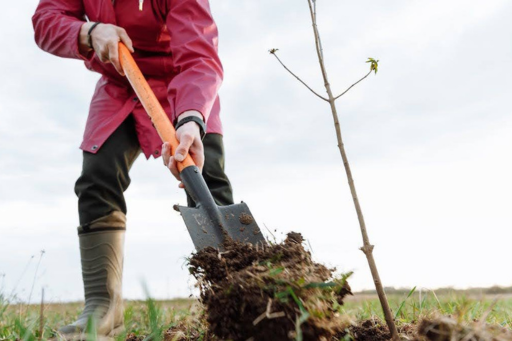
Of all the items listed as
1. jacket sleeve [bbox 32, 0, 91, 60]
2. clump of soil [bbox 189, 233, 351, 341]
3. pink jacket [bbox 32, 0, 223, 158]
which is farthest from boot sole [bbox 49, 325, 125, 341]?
jacket sleeve [bbox 32, 0, 91, 60]

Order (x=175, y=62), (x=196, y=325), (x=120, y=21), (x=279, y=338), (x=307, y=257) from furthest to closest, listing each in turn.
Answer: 1. (x=120, y=21)
2. (x=175, y=62)
3. (x=196, y=325)
4. (x=307, y=257)
5. (x=279, y=338)

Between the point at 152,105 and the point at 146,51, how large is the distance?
691 millimetres

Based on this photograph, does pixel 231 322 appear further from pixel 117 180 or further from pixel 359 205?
pixel 117 180

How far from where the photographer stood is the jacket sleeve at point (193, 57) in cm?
262

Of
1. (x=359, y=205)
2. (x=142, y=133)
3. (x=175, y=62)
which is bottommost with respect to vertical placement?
(x=359, y=205)

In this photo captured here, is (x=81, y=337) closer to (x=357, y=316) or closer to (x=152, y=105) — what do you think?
(x=152, y=105)

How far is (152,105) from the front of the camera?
2.57 m

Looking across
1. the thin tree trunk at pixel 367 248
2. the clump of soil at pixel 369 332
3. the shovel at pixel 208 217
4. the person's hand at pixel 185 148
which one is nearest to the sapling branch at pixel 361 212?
the thin tree trunk at pixel 367 248

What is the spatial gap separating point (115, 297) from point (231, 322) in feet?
5.46

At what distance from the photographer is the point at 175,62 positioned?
284 centimetres

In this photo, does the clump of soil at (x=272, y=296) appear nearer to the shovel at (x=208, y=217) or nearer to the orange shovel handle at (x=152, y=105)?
the shovel at (x=208, y=217)

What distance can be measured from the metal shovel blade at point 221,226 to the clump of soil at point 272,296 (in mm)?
304

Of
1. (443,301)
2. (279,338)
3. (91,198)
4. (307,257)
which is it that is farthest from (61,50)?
(443,301)

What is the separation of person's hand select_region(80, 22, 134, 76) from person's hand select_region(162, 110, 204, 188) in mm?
685
